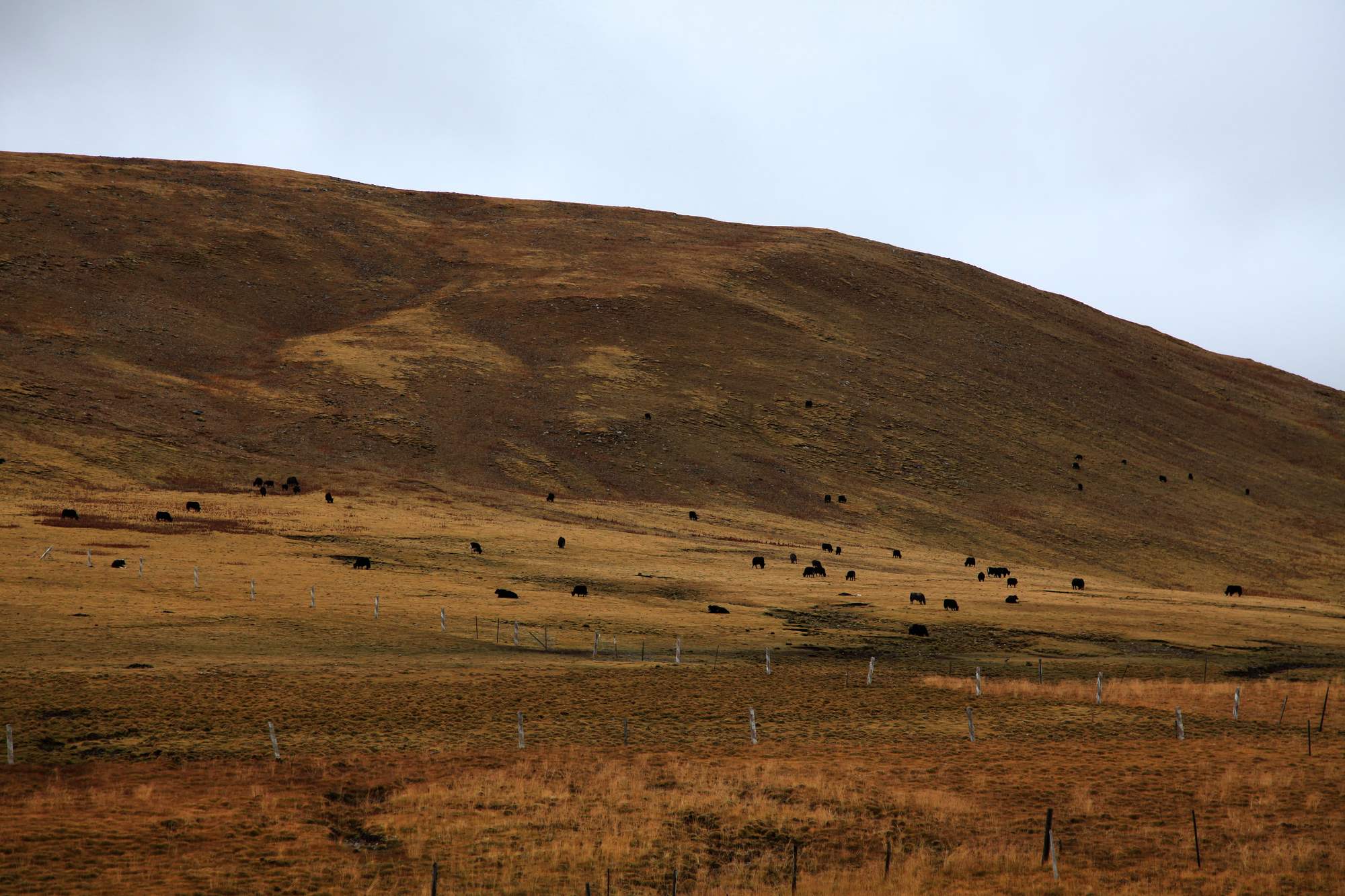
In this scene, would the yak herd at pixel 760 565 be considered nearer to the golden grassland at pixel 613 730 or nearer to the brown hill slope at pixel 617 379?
the golden grassland at pixel 613 730

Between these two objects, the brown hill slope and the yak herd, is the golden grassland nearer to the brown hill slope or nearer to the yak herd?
the yak herd

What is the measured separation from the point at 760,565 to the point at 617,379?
4783cm

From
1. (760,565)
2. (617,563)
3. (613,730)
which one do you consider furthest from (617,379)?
(613,730)

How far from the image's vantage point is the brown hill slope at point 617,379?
305 feet

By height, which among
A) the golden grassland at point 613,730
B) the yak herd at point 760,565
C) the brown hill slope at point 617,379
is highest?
the brown hill slope at point 617,379

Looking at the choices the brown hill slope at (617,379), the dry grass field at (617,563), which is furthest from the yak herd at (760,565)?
the brown hill slope at (617,379)

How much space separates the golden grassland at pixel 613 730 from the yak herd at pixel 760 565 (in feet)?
3.31

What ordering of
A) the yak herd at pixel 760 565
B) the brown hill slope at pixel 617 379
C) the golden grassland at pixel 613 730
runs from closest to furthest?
the golden grassland at pixel 613 730
the yak herd at pixel 760 565
the brown hill slope at pixel 617 379

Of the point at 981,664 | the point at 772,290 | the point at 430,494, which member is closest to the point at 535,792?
the point at 981,664

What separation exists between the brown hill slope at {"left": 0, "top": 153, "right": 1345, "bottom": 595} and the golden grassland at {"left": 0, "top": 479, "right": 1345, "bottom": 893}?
29.8 metres

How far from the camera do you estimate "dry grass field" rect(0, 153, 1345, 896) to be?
24281mm

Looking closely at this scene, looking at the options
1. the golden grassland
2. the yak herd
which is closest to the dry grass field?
the golden grassland

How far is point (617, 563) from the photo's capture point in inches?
2557

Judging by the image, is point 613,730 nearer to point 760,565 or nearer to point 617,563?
point 617,563
